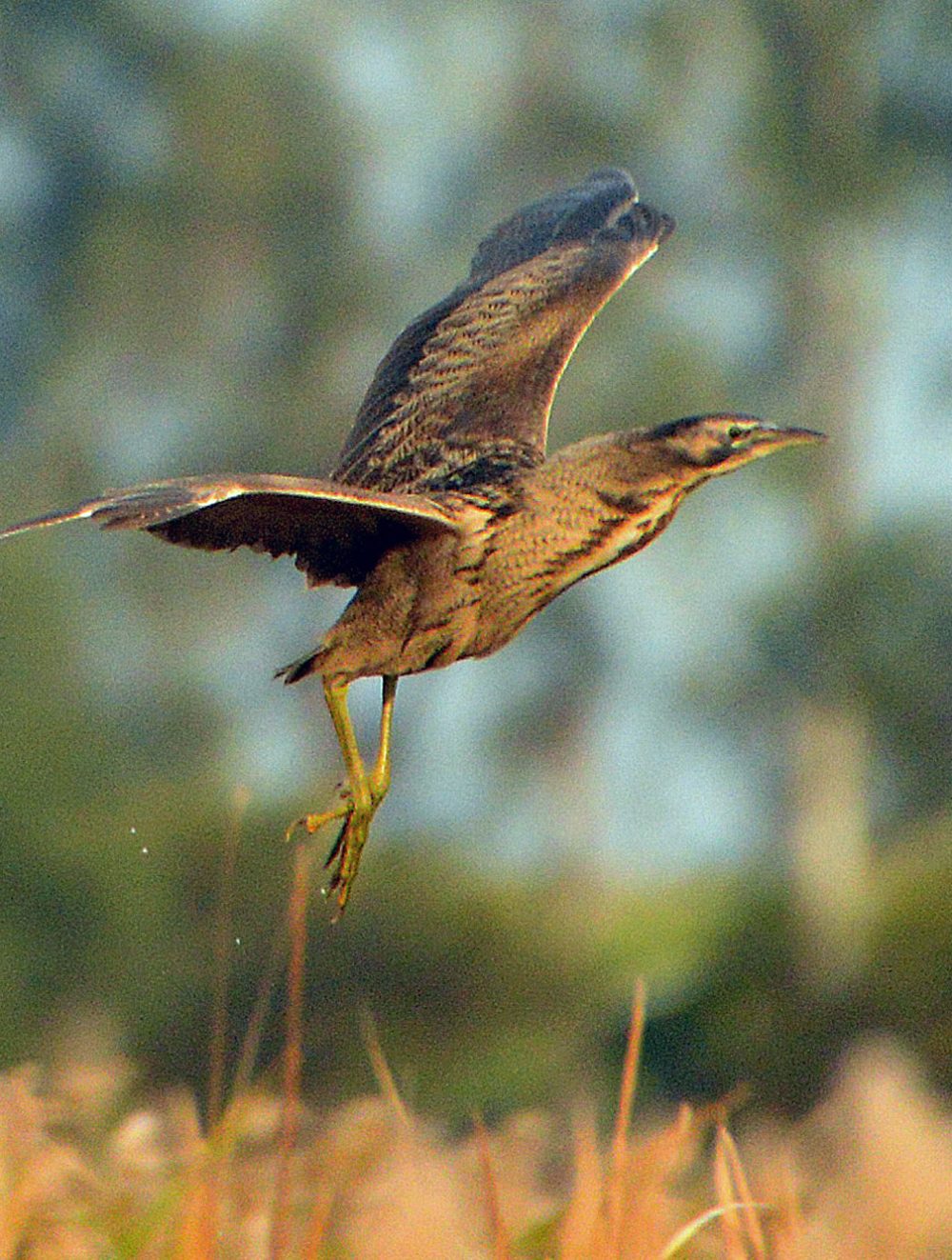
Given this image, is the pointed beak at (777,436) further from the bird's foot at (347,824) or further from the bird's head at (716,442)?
the bird's foot at (347,824)

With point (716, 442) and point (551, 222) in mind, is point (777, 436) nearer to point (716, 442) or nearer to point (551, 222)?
point (716, 442)

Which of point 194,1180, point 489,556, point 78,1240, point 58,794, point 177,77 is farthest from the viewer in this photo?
point 177,77

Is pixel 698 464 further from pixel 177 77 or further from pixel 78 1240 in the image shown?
pixel 177 77

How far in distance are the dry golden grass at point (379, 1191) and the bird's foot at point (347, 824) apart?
0.32 meters

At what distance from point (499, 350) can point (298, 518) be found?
2.34 feet

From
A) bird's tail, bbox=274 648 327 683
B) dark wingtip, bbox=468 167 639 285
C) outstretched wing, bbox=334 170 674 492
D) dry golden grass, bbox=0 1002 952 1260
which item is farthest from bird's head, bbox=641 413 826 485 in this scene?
dark wingtip, bbox=468 167 639 285

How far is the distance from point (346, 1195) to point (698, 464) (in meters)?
1.00

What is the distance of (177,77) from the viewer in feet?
48.7

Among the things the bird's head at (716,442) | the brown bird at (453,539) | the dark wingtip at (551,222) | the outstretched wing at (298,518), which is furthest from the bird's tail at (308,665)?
the dark wingtip at (551,222)

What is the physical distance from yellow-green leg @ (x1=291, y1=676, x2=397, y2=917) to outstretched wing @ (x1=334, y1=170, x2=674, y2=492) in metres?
0.35

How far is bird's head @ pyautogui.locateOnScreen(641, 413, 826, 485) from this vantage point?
2598 millimetres

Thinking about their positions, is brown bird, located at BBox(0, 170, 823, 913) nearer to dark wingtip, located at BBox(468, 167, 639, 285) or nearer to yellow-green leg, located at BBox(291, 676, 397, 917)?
yellow-green leg, located at BBox(291, 676, 397, 917)

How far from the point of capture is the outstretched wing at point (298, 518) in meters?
2.20

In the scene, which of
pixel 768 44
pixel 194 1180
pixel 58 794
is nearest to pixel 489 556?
pixel 194 1180
